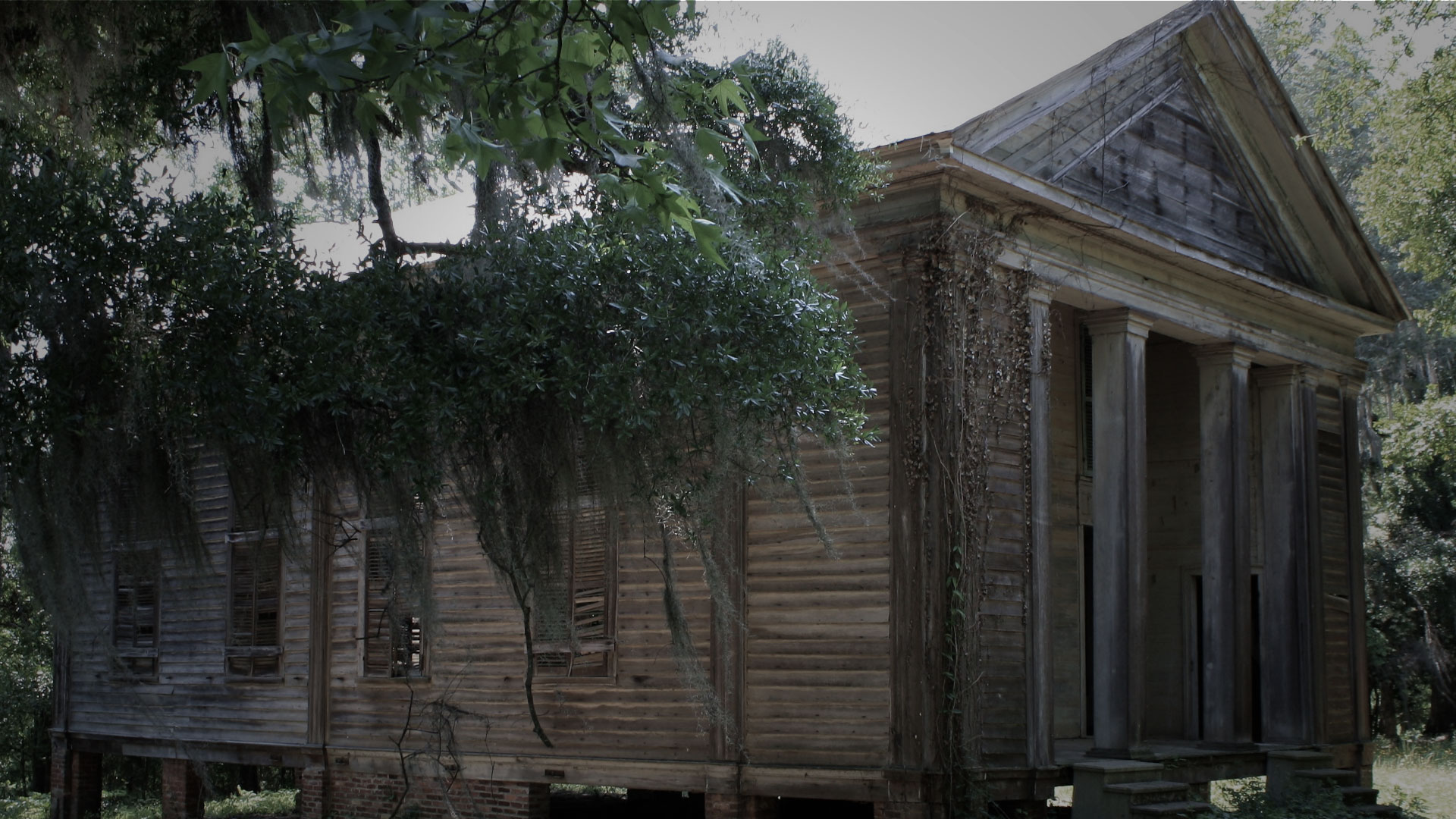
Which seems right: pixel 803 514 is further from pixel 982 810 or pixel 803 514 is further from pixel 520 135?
pixel 520 135

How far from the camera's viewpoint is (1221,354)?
1288 cm

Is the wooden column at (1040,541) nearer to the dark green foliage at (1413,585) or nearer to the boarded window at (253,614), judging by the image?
the boarded window at (253,614)

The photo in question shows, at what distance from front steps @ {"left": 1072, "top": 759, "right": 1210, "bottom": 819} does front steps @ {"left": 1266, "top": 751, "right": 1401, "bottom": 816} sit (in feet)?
7.85

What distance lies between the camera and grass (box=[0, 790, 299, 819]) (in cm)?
1683

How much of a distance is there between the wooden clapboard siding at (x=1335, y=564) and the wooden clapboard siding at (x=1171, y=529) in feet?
4.62

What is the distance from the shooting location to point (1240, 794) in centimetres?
1241

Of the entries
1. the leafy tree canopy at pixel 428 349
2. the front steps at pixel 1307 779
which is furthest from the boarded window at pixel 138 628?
the front steps at pixel 1307 779

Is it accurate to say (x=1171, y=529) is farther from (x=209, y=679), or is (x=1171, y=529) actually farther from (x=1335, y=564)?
(x=209, y=679)

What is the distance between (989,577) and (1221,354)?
4257 mm

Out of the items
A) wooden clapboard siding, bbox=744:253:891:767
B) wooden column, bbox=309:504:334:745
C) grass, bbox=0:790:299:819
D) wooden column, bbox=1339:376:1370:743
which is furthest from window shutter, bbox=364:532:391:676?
wooden column, bbox=1339:376:1370:743

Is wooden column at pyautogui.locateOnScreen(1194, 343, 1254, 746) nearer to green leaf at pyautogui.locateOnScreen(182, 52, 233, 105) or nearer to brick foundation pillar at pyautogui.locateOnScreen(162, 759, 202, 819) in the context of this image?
green leaf at pyautogui.locateOnScreen(182, 52, 233, 105)

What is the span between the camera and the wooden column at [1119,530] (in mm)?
10852

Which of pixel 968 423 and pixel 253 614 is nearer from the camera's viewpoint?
pixel 968 423

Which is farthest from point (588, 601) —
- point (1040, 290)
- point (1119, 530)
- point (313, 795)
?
point (1040, 290)
